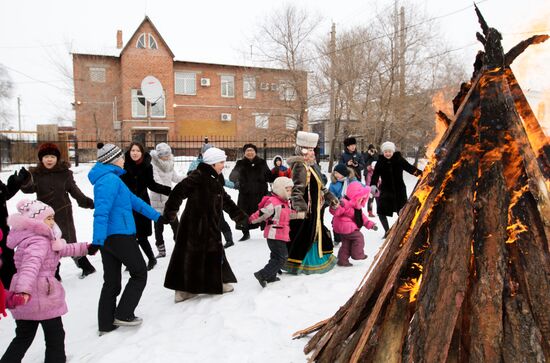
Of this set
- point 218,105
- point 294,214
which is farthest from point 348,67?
point 294,214

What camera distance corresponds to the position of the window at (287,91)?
20.8m

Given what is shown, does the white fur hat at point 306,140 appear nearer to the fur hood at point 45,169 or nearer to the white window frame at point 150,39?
the fur hood at point 45,169

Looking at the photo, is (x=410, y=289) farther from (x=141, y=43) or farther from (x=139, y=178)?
(x=141, y=43)

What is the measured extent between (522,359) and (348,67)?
1805 cm

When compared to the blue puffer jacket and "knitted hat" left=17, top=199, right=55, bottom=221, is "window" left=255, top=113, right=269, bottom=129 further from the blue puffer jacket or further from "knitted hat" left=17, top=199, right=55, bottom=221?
"knitted hat" left=17, top=199, right=55, bottom=221

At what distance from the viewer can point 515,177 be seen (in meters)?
2.49

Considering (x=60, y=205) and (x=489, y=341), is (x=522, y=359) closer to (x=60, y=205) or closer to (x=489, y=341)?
(x=489, y=341)

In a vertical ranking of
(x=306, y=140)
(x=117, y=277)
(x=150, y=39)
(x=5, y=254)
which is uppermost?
(x=150, y=39)

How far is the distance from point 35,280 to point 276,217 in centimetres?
272

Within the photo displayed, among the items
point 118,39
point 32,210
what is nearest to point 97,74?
point 118,39

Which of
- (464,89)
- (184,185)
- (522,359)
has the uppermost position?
(464,89)

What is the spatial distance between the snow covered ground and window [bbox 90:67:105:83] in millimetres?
23961

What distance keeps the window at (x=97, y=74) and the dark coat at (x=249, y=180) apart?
2258 cm

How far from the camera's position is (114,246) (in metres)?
4.22
